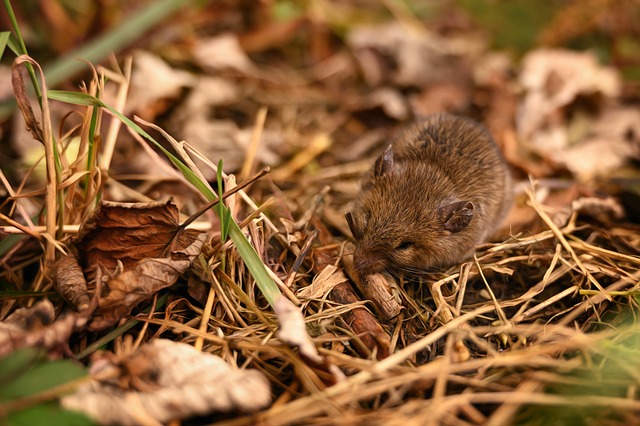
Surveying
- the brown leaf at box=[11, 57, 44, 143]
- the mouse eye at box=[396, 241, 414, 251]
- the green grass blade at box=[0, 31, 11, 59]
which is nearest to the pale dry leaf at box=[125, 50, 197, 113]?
the green grass blade at box=[0, 31, 11, 59]

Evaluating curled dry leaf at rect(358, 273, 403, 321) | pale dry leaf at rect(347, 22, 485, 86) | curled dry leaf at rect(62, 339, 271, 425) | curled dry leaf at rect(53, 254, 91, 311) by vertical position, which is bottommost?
curled dry leaf at rect(358, 273, 403, 321)

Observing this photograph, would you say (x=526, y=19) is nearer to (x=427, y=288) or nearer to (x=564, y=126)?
(x=564, y=126)

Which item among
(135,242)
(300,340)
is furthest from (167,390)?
(135,242)

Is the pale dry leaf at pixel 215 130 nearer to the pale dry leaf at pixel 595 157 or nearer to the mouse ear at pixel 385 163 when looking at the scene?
the mouse ear at pixel 385 163

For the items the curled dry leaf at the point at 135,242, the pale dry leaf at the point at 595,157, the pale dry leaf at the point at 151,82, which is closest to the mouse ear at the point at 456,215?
the curled dry leaf at the point at 135,242

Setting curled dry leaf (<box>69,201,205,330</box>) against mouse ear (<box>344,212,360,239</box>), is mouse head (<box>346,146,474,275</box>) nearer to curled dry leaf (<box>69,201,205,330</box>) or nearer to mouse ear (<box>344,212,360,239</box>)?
mouse ear (<box>344,212,360,239</box>)

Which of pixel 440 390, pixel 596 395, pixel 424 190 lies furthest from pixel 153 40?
pixel 596 395
